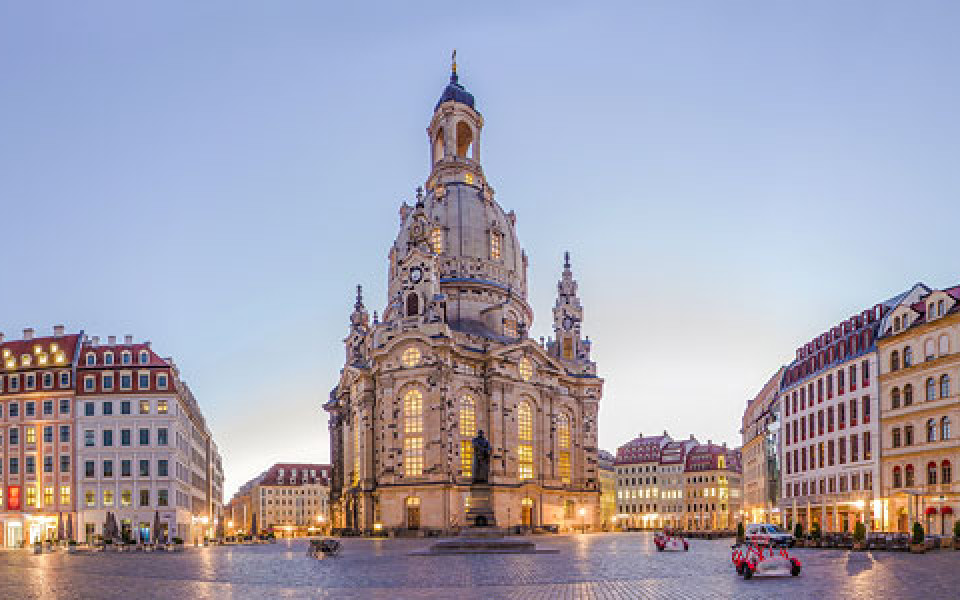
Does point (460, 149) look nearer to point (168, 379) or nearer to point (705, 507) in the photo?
point (168, 379)

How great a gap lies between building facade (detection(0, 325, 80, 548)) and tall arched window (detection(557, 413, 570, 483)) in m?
52.7

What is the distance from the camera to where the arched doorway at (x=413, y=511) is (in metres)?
96.8

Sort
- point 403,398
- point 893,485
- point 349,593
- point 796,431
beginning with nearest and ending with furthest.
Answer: point 349,593 < point 893,485 < point 796,431 < point 403,398

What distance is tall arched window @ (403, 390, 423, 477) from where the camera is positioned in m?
99.0

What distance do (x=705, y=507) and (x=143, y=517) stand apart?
402ft

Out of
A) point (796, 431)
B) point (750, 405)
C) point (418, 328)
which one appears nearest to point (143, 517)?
point (418, 328)

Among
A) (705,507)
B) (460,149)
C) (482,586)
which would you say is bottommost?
(705,507)

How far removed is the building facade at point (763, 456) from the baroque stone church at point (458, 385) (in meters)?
19.3

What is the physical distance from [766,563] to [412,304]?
264ft

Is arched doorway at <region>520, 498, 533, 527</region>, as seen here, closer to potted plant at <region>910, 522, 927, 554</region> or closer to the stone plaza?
potted plant at <region>910, 522, 927, 554</region>

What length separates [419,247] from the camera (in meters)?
109

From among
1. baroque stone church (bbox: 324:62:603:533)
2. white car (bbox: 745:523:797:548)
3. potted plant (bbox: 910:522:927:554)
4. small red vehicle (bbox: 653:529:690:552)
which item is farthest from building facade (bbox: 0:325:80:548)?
potted plant (bbox: 910:522:927:554)

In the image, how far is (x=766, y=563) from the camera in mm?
29016

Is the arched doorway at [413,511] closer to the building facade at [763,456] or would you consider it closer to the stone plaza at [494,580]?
the building facade at [763,456]
